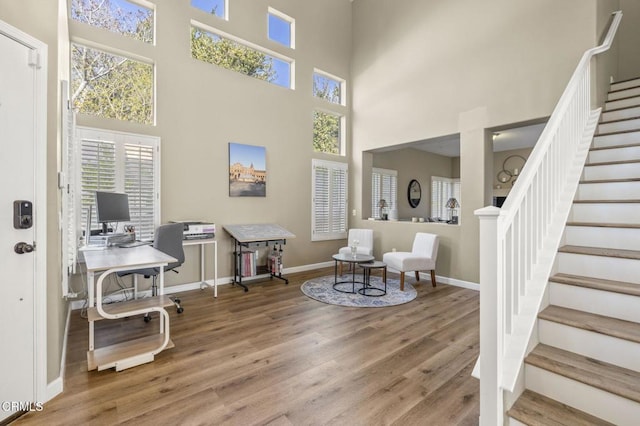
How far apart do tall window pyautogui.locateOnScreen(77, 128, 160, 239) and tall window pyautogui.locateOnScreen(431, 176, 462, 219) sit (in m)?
7.66

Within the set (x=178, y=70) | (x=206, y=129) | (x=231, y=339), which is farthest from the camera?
(x=206, y=129)

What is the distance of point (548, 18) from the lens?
13.0 ft

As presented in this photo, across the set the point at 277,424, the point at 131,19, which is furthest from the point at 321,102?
the point at 277,424

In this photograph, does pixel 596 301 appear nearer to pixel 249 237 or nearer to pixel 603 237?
pixel 603 237

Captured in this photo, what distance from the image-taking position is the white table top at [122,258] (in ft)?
7.66

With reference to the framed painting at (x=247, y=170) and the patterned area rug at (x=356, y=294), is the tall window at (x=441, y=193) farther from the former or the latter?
the framed painting at (x=247, y=170)

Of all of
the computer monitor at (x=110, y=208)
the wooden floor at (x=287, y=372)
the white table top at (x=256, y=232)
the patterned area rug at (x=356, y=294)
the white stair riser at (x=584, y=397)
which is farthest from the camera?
the white table top at (x=256, y=232)

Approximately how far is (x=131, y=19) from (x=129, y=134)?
1.58 metres

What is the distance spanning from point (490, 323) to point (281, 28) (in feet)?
19.2

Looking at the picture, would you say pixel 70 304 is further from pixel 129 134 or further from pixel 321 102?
pixel 321 102

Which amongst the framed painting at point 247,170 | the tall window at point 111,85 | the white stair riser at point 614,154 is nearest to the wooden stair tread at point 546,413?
the white stair riser at point 614,154

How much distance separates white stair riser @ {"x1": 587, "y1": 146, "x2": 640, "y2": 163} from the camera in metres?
2.74

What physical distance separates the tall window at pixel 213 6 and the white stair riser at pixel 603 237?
17.6ft

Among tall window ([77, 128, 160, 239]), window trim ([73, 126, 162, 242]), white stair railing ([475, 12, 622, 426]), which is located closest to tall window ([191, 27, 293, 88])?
window trim ([73, 126, 162, 242])
